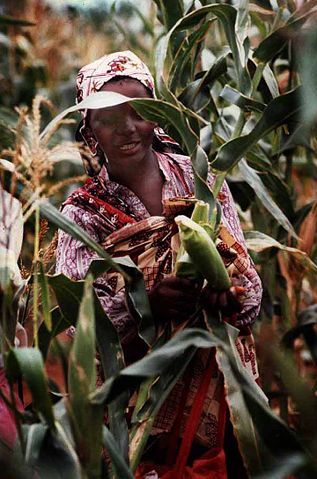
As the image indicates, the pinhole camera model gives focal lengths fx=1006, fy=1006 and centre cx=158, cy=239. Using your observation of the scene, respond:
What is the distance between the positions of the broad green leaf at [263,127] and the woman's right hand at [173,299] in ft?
0.70

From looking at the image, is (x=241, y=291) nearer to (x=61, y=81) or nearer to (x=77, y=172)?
(x=77, y=172)

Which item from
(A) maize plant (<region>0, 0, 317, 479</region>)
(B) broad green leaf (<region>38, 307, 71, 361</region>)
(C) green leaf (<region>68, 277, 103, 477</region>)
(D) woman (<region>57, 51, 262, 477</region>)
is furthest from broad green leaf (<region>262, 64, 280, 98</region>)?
(C) green leaf (<region>68, 277, 103, 477</region>)

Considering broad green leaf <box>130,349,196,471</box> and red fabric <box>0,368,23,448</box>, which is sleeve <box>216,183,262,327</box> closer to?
broad green leaf <box>130,349,196,471</box>

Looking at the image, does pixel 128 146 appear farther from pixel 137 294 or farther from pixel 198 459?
pixel 198 459

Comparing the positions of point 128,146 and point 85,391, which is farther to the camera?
point 128,146

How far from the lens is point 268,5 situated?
2.17m

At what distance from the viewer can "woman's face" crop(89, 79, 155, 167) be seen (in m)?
1.48

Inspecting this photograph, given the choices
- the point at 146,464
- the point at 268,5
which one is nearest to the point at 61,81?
the point at 268,5

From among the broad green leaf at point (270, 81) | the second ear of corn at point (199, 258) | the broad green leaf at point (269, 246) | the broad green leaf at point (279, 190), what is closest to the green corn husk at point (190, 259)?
the second ear of corn at point (199, 258)

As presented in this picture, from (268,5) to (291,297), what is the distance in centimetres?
63

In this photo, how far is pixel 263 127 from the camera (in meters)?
1.48

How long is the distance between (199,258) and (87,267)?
0.24 metres

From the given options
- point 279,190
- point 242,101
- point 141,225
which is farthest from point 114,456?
point 279,190

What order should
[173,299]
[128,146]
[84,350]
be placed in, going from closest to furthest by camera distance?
[84,350] < [173,299] < [128,146]
